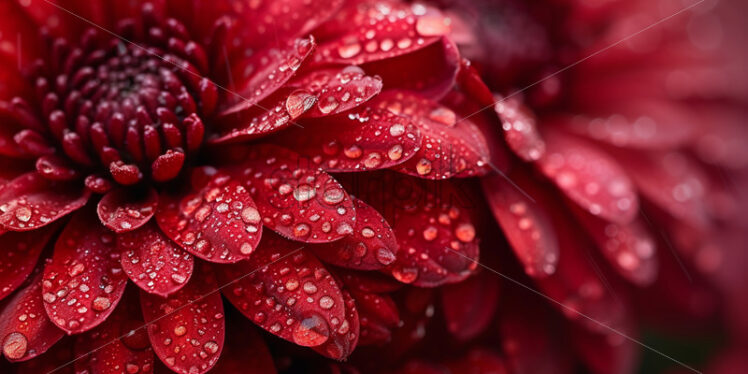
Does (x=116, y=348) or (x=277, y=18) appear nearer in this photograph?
(x=116, y=348)

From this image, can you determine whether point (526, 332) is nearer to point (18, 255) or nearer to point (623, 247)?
point (623, 247)

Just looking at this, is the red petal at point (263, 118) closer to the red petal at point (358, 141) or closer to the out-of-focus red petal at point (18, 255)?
the red petal at point (358, 141)

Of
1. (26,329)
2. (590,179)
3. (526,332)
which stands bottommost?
(526,332)

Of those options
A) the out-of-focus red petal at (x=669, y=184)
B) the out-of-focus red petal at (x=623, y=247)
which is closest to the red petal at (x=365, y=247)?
the out-of-focus red petal at (x=623, y=247)

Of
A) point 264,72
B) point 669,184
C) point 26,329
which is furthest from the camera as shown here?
point 669,184

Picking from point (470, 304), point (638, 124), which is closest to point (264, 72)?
point (470, 304)

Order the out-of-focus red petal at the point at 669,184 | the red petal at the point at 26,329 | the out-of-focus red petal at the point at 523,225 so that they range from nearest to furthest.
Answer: the red petal at the point at 26,329 < the out-of-focus red petal at the point at 523,225 < the out-of-focus red petal at the point at 669,184

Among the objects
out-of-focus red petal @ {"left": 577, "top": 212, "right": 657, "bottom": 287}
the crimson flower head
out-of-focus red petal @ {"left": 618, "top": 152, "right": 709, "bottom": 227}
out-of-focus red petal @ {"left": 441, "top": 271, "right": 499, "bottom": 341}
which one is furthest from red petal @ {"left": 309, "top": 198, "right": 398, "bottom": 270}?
out-of-focus red petal @ {"left": 618, "top": 152, "right": 709, "bottom": 227}
